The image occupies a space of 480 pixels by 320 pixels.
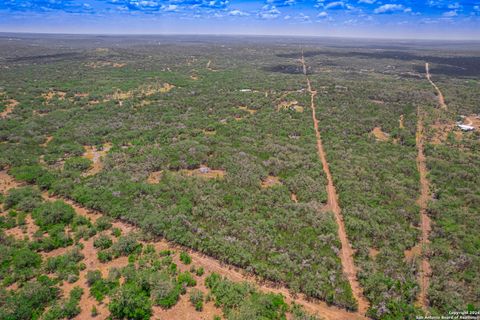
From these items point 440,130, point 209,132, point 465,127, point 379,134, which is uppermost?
point 465,127

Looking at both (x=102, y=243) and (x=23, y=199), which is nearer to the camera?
(x=102, y=243)

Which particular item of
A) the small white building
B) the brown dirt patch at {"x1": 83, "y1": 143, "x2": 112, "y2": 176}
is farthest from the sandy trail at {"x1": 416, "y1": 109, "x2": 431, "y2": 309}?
the brown dirt patch at {"x1": 83, "y1": 143, "x2": 112, "y2": 176}

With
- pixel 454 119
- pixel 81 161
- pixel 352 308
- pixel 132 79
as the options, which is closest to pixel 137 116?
pixel 81 161

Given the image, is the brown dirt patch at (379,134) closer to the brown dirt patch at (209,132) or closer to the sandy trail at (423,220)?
the sandy trail at (423,220)

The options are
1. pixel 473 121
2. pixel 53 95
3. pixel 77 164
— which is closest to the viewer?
pixel 77 164

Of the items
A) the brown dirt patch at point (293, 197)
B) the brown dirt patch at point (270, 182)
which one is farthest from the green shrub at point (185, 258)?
the brown dirt patch at point (270, 182)

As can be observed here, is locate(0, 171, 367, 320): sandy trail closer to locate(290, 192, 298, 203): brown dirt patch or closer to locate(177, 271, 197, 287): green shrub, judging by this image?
locate(177, 271, 197, 287): green shrub

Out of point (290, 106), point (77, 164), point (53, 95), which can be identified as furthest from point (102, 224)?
point (53, 95)

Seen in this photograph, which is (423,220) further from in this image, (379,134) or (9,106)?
(9,106)
